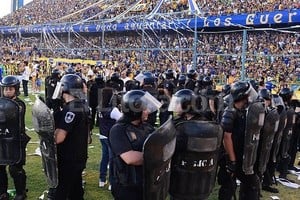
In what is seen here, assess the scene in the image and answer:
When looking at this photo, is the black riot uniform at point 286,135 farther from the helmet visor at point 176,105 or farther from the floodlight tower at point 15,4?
the floodlight tower at point 15,4

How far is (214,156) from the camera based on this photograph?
4023mm

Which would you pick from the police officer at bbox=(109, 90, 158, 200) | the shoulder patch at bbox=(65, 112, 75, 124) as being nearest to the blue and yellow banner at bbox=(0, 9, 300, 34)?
the shoulder patch at bbox=(65, 112, 75, 124)

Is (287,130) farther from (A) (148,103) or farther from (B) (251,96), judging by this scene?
(A) (148,103)

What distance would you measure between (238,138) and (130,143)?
70.1 inches

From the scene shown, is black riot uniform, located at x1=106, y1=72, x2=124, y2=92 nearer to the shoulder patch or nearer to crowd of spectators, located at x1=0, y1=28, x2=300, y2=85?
the shoulder patch

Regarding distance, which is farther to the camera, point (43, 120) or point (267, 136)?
point (267, 136)

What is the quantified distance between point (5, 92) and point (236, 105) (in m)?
2.89

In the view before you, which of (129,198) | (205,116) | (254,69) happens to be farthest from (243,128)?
(254,69)

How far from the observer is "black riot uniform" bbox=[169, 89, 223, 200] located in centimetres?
384

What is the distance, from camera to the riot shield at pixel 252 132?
4.60m

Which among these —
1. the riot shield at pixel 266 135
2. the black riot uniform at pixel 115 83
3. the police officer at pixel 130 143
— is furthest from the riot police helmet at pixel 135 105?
the black riot uniform at pixel 115 83

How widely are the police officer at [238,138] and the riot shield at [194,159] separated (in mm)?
801

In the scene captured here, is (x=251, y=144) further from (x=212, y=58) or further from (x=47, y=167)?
(x=212, y=58)

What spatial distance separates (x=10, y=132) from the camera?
5008 millimetres
